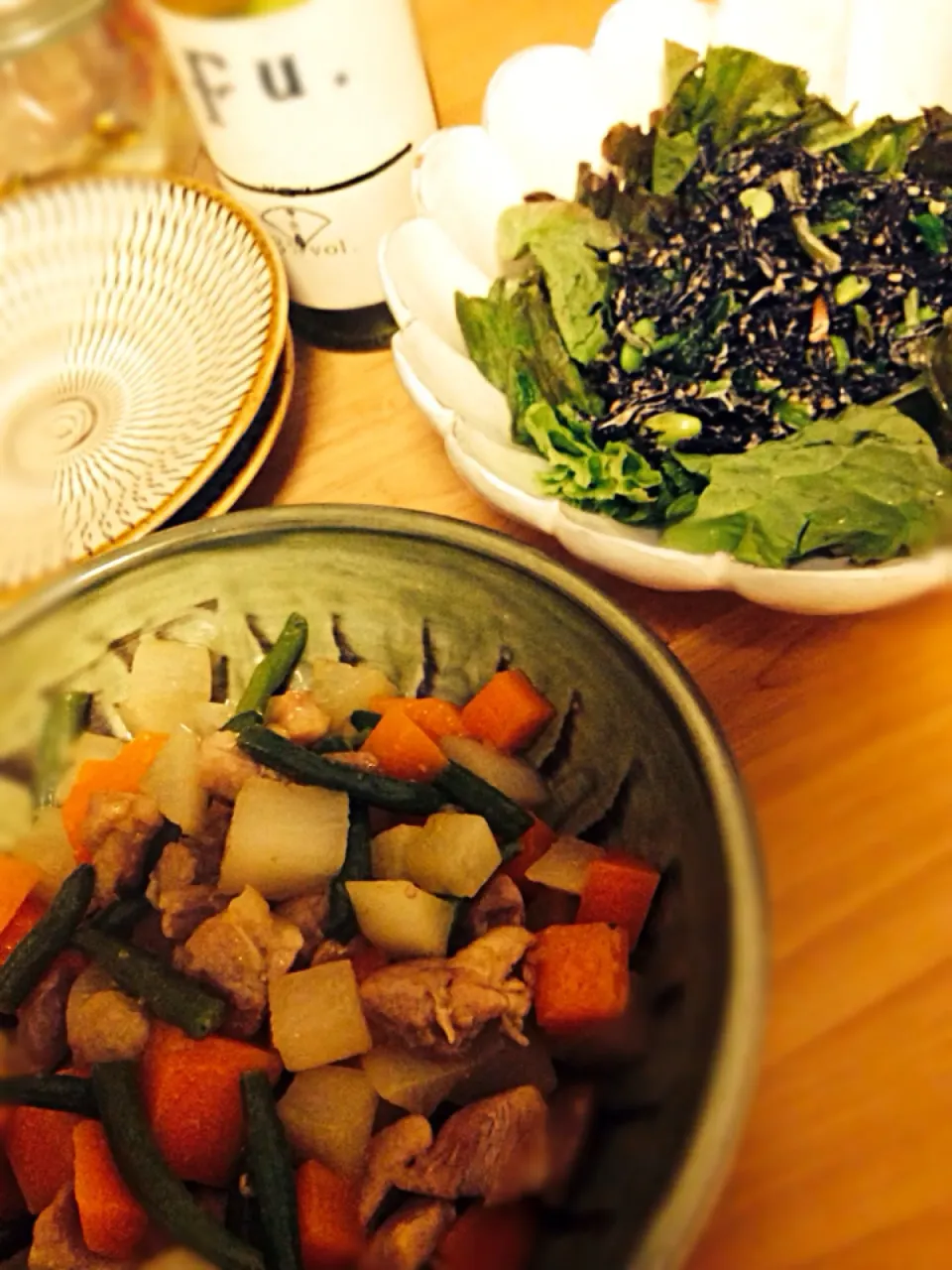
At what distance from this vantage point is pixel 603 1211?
0.49 m

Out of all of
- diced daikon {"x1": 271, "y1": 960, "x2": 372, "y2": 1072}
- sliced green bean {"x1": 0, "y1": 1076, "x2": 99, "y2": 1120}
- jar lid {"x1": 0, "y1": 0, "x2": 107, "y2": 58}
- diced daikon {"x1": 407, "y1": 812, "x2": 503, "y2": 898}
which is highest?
jar lid {"x1": 0, "y1": 0, "x2": 107, "y2": 58}

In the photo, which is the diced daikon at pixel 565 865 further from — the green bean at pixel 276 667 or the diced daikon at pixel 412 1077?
the green bean at pixel 276 667

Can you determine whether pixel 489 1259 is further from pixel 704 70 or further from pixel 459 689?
pixel 704 70

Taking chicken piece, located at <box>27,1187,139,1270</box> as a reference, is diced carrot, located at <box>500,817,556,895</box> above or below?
above

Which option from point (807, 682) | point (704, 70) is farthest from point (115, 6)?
point (807, 682)

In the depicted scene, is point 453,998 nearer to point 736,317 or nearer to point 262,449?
point 262,449

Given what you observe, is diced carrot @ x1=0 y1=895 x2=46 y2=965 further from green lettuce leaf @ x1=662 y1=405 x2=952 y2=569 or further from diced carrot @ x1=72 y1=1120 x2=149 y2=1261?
green lettuce leaf @ x1=662 y1=405 x2=952 y2=569

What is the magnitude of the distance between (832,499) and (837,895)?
0.88 ft

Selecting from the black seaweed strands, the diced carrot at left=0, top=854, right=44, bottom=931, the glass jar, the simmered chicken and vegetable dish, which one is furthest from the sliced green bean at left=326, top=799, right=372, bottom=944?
the glass jar

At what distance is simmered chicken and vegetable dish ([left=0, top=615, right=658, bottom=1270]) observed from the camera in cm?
57

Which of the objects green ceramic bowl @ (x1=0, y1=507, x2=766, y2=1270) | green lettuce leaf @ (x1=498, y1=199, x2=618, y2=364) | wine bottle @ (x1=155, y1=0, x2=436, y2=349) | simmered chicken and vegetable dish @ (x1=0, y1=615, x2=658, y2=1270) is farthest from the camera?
green lettuce leaf @ (x1=498, y1=199, x2=618, y2=364)

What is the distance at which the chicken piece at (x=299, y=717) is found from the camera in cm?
72

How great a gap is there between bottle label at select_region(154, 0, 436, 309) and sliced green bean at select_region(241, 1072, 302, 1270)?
697 mm

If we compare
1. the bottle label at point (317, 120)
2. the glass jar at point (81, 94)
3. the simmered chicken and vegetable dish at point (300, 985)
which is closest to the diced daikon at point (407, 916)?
the simmered chicken and vegetable dish at point (300, 985)
